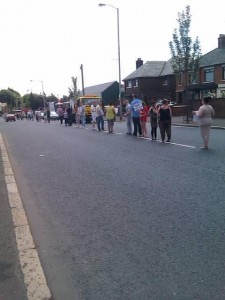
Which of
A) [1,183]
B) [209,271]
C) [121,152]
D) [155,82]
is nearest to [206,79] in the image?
[155,82]

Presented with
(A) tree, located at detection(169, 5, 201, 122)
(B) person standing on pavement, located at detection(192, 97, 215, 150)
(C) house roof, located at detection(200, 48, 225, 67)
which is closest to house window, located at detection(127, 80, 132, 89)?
(C) house roof, located at detection(200, 48, 225, 67)

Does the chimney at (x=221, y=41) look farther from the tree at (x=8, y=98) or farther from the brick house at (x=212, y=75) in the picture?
the tree at (x=8, y=98)

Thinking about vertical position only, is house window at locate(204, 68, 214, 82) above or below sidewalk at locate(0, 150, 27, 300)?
above

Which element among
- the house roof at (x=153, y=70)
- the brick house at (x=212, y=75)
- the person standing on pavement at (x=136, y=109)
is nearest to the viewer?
the person standing on pavement at (x=136, y=109)

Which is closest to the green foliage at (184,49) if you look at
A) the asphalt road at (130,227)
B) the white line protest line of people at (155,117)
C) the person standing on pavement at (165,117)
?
the white line protest line of people at (155,117)

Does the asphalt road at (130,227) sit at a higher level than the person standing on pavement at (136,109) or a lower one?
lower

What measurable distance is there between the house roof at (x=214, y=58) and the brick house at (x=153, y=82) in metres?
12.6

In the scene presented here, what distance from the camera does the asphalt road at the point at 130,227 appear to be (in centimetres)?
360

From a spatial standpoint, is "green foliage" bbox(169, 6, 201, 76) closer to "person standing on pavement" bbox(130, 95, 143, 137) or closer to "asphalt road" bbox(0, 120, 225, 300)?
"person standing on pavement" bbox(130, 95, 143, 137)

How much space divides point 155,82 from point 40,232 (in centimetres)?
6181

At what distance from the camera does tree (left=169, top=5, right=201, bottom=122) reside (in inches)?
1030

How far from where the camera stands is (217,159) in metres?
10.3

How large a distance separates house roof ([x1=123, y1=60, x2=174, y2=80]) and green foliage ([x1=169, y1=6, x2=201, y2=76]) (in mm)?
36250

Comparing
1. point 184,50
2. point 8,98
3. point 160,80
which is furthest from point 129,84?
point 8,98
